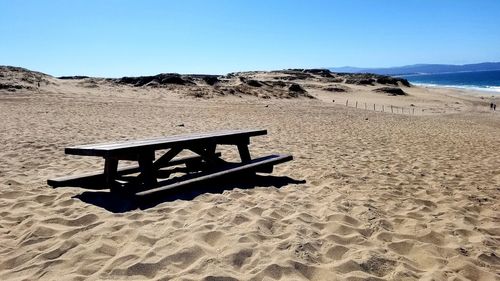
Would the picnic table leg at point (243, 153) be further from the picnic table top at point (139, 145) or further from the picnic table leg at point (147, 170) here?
the picnic table leg at point (147, 170)

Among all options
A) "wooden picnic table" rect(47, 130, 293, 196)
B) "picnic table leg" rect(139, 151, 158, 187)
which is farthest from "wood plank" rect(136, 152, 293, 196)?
"picnic table leg" rect(139, 151, 158, 187)

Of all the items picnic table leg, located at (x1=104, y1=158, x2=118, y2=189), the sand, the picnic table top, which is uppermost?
the picnic table top

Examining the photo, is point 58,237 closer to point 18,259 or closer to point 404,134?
point 18,259

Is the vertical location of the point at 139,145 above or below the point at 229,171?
above

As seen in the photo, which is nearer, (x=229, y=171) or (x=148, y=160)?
(x=148, y=160)

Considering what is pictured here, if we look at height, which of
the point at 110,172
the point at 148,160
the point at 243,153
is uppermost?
the point at 148,160

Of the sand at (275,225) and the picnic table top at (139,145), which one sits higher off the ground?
the picnic table top at (139,145)

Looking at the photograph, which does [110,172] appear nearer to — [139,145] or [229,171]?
[139,145]

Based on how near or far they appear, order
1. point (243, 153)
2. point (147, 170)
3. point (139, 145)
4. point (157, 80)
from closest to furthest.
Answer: point (139, 145)
point (147, 170)
point (243, 153)
point (157, 80)

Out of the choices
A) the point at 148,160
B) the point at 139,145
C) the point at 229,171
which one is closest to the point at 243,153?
the point at 229,171

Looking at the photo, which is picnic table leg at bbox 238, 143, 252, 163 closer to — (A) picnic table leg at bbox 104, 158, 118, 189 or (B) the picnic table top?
(B) the picnic table top

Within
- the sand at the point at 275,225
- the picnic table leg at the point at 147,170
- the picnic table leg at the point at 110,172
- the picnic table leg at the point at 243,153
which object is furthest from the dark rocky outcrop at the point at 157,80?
the picnic table leg at the point at 147,170

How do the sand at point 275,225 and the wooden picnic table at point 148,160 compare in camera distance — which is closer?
the sand at point 275,225

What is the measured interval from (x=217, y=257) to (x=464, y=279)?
211 centimetres
